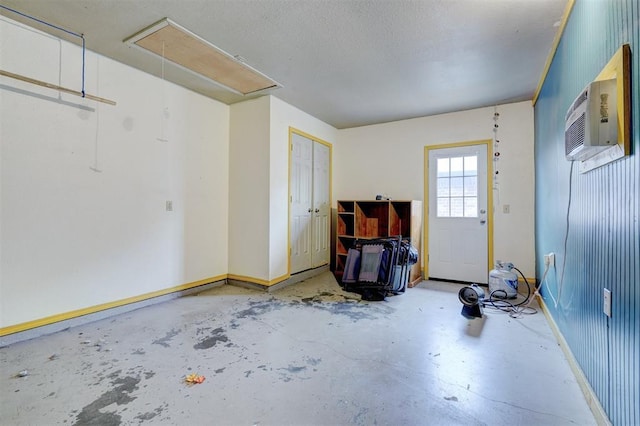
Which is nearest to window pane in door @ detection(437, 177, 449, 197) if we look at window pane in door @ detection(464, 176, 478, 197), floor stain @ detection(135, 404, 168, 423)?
window pane in door @ detection(464, 176, 478, 197)

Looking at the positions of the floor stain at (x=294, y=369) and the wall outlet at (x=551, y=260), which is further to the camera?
the wall outlet at (x=551, y=260)

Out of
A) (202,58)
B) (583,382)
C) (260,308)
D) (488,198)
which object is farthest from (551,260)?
(202,58)

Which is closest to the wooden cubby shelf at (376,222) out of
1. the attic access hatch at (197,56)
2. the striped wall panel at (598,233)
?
the striped wall panel at (598,233)

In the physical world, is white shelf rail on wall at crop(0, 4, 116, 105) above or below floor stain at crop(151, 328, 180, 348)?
above

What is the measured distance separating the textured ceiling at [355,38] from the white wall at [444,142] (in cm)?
55

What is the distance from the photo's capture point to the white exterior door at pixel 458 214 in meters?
4.34

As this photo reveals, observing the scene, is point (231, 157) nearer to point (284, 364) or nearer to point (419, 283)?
point (284, 364)

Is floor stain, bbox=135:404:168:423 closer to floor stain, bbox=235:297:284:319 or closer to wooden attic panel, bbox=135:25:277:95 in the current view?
floor stain, bbox=235:297:284:319

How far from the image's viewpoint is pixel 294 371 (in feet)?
6.68

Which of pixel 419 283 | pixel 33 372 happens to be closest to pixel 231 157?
pixel 33 372

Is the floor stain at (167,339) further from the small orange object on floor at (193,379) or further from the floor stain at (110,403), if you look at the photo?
the small orange object on floor at (193,379)

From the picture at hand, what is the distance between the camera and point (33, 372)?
2.01 meters

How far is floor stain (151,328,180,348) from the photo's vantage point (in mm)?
2420

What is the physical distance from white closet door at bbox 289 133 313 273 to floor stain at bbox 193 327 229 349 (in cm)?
184
